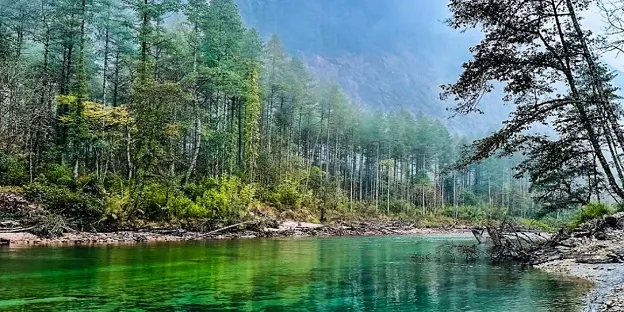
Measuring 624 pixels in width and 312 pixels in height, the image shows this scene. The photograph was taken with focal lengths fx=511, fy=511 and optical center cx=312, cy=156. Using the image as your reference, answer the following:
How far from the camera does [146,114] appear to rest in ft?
111

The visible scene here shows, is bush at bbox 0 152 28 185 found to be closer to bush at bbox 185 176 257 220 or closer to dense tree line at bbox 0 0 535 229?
dense tree line at bbox 0 0 535 229

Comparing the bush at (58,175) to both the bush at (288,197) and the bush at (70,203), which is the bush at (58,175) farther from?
the bush at (288,197)

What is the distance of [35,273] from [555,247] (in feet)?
57.5

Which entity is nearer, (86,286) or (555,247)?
(86,286)

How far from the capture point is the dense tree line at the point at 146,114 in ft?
103

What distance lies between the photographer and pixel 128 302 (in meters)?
10.7

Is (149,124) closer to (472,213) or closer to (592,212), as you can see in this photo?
(592,212)

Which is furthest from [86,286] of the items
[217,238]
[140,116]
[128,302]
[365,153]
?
[365,153]

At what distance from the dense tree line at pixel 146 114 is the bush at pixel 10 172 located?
72 mm

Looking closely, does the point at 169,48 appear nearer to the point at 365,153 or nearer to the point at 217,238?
the point at 217,238

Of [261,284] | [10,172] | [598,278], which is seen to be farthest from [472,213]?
[261,284]

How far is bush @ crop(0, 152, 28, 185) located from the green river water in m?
11.7

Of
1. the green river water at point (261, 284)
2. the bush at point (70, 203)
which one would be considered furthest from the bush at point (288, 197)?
the green river water at point (261, 284)

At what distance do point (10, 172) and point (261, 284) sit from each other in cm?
2481
